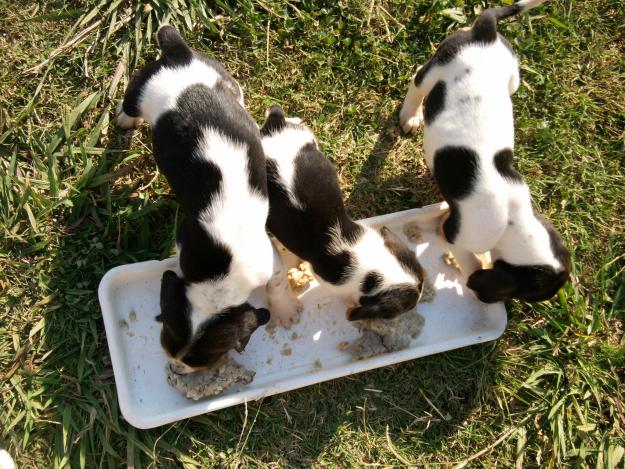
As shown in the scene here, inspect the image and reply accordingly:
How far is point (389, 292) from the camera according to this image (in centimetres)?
359

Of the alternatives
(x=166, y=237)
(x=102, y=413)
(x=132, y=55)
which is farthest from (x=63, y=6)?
(x=102, y=413)

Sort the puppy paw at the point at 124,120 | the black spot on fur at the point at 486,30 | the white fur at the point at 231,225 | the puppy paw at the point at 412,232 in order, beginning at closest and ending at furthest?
the white fur at the point at 231,225 < the black spot on fur at the point at 486,30 < the puppy paw at the point at 124,120 < the puppy paw at the point at 412,232

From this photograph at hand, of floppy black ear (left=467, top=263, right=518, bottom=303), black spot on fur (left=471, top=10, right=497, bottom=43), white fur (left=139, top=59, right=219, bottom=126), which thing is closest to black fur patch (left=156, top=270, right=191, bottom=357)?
white fur (left=139, top=59, right=219, bottom=126)

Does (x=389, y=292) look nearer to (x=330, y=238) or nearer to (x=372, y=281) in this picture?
(x=372, y=281)

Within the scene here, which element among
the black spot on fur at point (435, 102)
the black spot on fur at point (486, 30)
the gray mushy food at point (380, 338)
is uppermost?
the black spot on fur at point (486, 30)

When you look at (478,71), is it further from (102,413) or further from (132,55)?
(102,413)

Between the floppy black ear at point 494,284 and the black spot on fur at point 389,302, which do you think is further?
the floppy black ear at point 494,284

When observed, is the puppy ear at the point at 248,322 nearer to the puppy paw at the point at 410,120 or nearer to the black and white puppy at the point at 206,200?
the black and white puppy at the point at 206,200

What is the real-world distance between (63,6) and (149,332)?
2740 mm

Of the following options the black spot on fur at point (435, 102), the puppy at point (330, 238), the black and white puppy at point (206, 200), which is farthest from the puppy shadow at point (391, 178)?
the black and white puppy at point (206, 200)

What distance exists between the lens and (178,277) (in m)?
3.56

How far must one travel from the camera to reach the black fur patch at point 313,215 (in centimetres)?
356

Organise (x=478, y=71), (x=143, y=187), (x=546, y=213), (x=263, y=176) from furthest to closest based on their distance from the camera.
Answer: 1. (x=546, y=213)
2. (x=143, y=187)
3. (x=478, y=71)
4. (x=263, y=176)

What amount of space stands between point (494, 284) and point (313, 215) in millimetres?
1413
